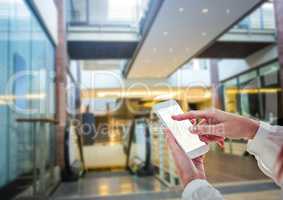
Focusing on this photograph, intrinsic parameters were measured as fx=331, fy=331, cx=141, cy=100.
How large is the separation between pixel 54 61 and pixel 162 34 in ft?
8.32

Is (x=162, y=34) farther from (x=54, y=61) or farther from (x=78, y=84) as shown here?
(x=78, y=84)

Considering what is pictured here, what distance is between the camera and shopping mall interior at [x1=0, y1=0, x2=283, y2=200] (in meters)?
4.44

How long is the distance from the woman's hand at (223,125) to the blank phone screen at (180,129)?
11mm

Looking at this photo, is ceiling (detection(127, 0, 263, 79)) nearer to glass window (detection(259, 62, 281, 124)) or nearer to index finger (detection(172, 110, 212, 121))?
glass window (detection(259, 62, 281, 124))

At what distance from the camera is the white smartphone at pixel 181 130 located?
0.65 metres

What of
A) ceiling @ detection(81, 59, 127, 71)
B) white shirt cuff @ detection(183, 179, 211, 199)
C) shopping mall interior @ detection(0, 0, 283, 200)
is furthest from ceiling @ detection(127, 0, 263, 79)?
white shirt cuff @ detection(183, 179, 211, 199)

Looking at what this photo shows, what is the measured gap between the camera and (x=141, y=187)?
6.04 meters

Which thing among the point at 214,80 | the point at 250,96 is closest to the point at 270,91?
the point at 250,96

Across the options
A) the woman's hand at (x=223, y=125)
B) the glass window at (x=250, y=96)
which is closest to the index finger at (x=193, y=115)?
the woman's hand at (x=223, y=125)

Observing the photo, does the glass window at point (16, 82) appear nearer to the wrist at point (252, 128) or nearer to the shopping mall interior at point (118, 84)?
the shopping mall interior at point (118, 84)

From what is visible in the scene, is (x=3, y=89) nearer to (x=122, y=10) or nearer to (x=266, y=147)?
(x=266, y=147)

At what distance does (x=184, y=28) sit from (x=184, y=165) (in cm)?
690

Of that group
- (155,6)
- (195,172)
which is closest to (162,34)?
(155,6)

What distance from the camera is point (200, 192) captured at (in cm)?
62
